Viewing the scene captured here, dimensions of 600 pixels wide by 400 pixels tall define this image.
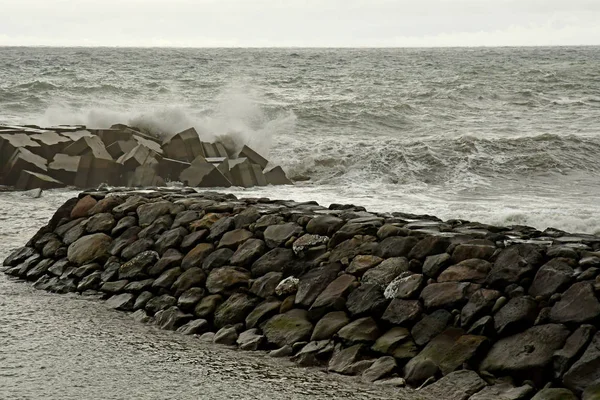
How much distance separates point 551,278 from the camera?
5320mm

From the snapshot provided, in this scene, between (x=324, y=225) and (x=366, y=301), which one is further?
(x=324, y=225)

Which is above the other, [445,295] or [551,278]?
[551,278]

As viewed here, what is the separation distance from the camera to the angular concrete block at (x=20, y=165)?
13.5 metres

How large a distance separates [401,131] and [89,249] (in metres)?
15.3

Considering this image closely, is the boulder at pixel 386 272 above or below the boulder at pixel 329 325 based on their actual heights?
above

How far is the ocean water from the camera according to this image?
13.4 m

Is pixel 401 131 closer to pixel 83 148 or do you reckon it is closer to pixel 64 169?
pixel 83 148

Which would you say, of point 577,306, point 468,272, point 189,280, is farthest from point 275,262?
point 577,306

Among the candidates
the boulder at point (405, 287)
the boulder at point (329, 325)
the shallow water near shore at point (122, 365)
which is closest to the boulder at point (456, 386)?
the shallow water near shore at point (122, 365)

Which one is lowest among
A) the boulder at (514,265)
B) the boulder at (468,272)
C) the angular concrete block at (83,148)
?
A: the angular concrete block at (83,148)

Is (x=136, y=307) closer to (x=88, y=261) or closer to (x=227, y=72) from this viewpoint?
(x=88, y=261)

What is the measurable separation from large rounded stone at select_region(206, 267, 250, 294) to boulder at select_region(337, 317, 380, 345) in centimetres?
116

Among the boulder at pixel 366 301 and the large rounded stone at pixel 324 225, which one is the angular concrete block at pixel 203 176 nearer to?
the large rounded stone at pixel 324 225

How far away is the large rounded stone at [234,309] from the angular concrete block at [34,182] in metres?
7.57
